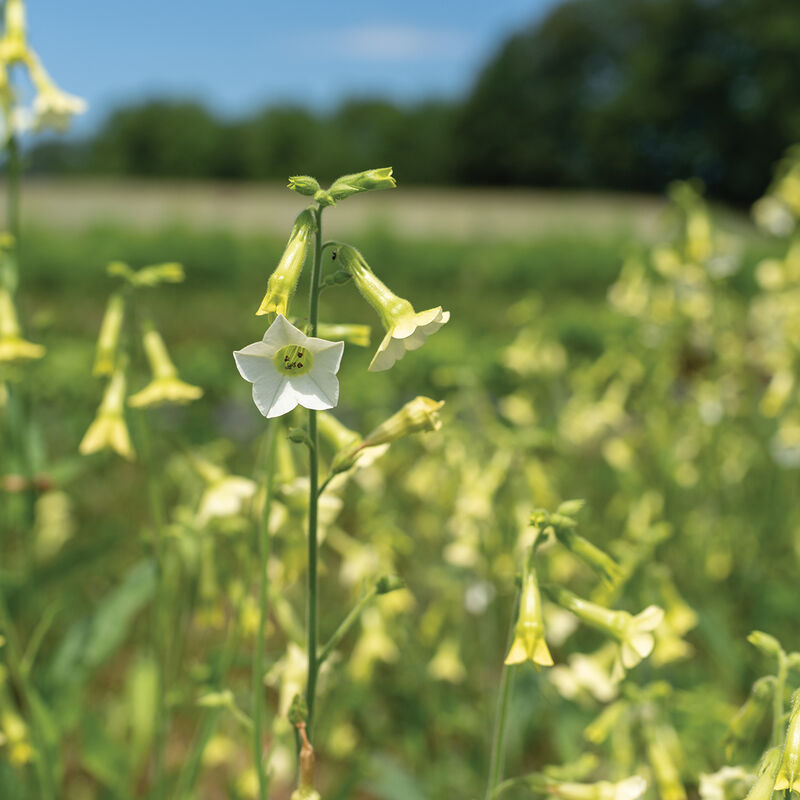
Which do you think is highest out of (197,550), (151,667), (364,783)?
(197,550)

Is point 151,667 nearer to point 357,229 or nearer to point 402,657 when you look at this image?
point 402,657

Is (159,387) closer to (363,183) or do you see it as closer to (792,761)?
(363,183)

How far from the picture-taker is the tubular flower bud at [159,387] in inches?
58.5

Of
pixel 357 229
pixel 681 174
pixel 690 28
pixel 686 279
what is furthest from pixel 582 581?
pixel 690 28

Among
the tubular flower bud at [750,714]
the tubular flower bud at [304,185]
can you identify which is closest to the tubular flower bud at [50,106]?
the tubular flower bud at [304,185]

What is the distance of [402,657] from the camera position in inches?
102

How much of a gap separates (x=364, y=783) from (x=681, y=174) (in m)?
35.7

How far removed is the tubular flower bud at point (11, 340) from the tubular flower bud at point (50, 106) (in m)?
0.55

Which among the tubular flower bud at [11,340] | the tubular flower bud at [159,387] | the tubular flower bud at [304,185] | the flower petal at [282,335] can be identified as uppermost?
the tubular flower bud at [304,185]

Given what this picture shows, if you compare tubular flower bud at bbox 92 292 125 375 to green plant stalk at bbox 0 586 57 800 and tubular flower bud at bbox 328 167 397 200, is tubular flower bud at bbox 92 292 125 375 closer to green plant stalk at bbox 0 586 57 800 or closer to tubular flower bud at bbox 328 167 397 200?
green plant stalk at bbox 0 586 57 800

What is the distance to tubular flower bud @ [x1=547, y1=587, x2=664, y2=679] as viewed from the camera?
45.2 inches

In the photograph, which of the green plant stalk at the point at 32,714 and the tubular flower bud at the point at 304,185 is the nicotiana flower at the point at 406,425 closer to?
the tubular flower bud at the point at 304,185

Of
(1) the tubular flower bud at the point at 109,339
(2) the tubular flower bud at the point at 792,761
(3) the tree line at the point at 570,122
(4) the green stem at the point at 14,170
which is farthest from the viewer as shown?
(3) the tree line at the point at 570,122

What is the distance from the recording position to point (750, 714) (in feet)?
3.85
